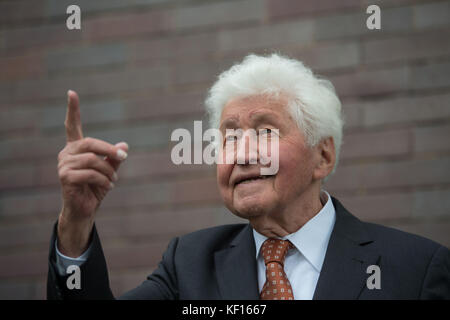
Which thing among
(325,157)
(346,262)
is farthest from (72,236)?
(325,157)

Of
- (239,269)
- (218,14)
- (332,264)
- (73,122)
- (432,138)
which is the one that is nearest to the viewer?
(73,122)

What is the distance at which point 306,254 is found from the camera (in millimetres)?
2465

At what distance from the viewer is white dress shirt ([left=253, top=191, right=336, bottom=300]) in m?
2.40

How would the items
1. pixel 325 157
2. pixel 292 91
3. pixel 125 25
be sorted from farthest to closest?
pixel 125 25, pixel 325 157, pixel 292 91

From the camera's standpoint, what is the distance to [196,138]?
153 inches

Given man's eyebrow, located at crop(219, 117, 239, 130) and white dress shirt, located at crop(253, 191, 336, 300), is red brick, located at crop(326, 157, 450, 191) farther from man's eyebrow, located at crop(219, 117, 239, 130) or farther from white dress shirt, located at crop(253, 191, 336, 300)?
man's eyebrow, located at crop(219, 117, 239, 130)

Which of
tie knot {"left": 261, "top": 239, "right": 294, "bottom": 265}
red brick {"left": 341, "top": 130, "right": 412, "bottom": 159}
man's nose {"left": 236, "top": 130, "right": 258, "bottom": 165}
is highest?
man's nose {"left": 236, "top": 130, "right": 258, "bottom": 165}

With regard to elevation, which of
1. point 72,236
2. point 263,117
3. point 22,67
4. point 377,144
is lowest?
point 72,236

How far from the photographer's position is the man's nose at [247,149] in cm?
245

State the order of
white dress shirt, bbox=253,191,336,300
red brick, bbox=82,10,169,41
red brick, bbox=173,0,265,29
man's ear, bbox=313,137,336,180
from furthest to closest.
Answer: red brick, bbox=82,10,169,41, red brick, bbox=173,0,265,29, man's ear, bbox=313,137,336,180, white dress shirt, bbox=253,191,336,300

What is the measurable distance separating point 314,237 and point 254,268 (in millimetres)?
268

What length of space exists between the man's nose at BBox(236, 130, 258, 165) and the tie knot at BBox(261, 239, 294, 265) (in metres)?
0.33

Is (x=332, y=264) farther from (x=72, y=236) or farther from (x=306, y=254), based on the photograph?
(x=72, y=236)

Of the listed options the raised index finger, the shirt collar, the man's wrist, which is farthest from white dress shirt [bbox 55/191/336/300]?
the raised index finger
